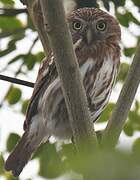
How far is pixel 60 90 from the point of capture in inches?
115

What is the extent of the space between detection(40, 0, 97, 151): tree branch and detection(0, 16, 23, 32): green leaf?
1.54 metres

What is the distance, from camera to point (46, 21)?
130cm

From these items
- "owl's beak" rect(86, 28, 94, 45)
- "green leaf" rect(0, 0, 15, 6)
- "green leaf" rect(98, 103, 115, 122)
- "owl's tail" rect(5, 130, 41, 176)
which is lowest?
"owl's tail" rect(5, 130, 41, 176)

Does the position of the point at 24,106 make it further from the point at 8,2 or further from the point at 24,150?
the point at 8,2

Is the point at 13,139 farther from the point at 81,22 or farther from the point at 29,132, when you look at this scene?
the point at 81,22

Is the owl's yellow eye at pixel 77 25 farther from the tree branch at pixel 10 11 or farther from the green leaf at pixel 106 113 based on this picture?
the green leaf at pixel 106 113

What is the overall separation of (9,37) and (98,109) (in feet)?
2.50

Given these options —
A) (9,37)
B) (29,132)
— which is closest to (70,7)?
(9,37)

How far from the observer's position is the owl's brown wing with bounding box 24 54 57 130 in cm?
286

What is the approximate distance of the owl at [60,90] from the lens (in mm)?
2889

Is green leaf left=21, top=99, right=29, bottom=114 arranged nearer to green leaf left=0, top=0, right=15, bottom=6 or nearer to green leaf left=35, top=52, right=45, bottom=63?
green leaf left=35, top=52, right=45, bottom=63

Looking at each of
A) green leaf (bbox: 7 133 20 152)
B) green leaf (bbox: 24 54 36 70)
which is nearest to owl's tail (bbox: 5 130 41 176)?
green leaf (bbox: 7 133 20 152)

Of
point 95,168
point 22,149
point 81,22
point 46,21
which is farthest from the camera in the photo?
point 81,22

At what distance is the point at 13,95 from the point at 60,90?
0.32m
